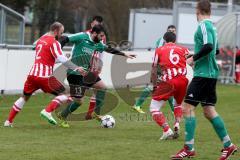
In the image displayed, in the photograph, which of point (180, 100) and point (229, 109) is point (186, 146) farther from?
point (229, 109)

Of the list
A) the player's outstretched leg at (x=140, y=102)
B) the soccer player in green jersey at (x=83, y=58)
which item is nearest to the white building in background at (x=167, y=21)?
the player's outstretched leg at (x=140, y=102)

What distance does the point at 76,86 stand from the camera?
14.7 meters

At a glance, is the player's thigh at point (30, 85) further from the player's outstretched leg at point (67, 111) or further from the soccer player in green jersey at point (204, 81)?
the soccer player in green jersey at point (204, 81)

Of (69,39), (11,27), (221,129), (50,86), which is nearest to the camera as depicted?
(221,129)

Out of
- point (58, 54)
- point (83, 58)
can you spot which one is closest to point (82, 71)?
point (58, 54)

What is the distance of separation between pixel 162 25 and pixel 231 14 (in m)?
7.96

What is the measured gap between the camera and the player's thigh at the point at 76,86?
14.7 metres

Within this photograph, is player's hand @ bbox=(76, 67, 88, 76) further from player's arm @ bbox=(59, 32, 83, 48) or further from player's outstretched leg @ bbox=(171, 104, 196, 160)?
player's outstretched leg @ bbox=(171, 104, 196, 160)

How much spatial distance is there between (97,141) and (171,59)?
1922 millimetres

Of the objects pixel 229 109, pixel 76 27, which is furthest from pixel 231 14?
pixel 76 27

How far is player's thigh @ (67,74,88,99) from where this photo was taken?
14.7m

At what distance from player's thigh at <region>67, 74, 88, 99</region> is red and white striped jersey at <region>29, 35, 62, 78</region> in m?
0.79

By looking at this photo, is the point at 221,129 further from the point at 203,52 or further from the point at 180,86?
the point at 180,86

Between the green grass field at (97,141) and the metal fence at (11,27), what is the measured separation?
34.6 ft
